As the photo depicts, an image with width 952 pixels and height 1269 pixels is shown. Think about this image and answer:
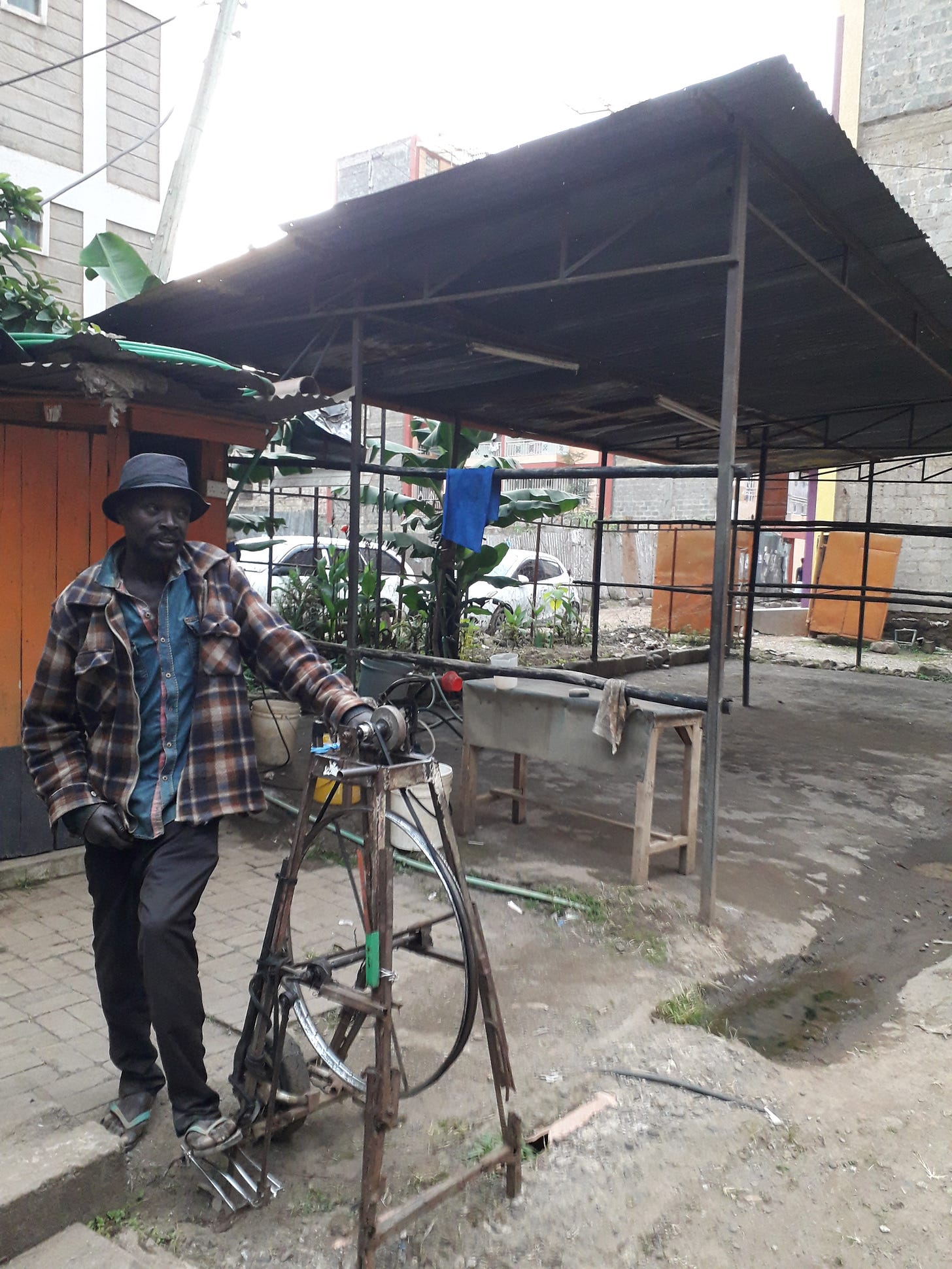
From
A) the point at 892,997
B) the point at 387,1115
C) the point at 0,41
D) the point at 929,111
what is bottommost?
the point at 892,997

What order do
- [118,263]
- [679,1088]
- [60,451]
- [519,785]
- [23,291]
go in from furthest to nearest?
[118,263] < [519,785] < [60,451] < [23,291] < [679,1088]

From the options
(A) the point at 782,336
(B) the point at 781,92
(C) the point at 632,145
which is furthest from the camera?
(A) the point at 782,336

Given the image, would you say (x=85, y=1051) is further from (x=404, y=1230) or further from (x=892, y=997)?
(x=892, y=997)

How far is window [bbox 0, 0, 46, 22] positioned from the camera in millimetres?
10719

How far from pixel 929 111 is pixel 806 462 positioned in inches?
264

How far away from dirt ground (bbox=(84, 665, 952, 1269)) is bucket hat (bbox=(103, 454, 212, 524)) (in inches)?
72.5

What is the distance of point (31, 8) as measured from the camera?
10.9 meters

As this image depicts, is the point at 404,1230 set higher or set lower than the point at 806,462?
lower

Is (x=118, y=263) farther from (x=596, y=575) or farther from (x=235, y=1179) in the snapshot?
(x=596, y=575)

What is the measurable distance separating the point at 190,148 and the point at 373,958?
9447mm

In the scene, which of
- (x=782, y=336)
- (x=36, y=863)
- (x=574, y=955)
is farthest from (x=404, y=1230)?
(x=782, y=336)

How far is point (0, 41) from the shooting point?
1059cm

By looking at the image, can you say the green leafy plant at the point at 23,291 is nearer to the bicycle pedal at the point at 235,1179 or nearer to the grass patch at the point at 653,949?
the bicycle pedal at the point at 235,1179

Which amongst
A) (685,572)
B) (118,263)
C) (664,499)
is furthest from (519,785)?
(664,499)
